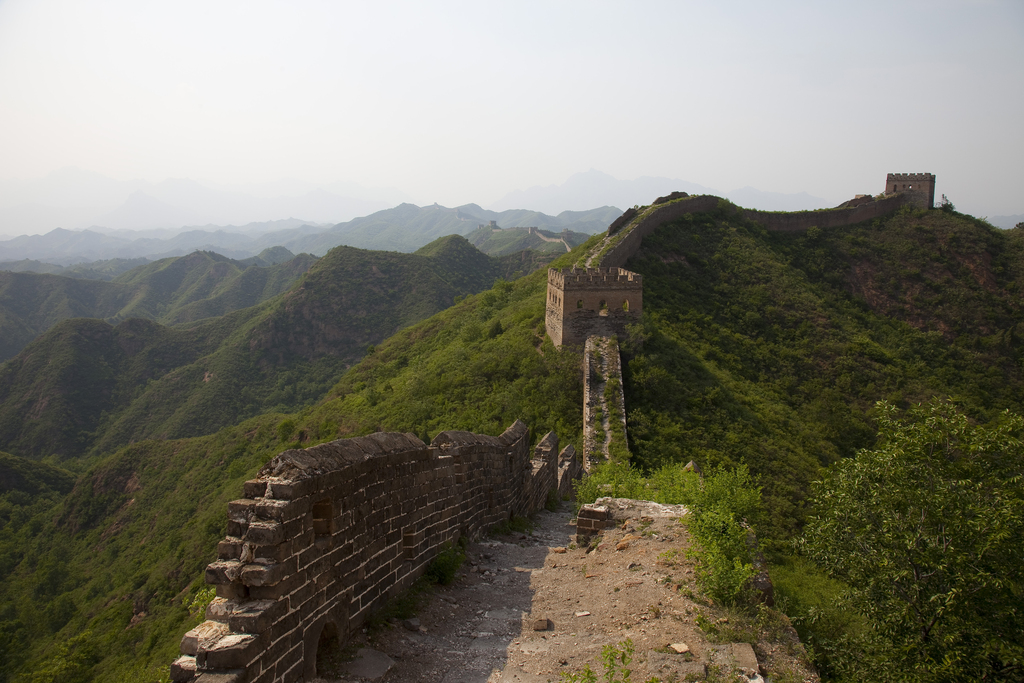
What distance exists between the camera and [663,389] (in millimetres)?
21047

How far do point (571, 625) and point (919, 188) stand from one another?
177ft

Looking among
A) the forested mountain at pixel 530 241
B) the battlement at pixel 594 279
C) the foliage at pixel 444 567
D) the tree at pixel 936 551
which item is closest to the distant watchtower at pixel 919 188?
the battlement at pixel 594 279

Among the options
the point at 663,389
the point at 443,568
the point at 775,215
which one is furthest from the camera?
the point at 775,215

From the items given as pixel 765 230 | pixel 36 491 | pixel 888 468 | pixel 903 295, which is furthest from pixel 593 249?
pixel 36 491

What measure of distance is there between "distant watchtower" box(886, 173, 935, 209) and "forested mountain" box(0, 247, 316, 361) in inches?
4386

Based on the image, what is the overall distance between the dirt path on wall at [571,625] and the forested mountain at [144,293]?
405 feet

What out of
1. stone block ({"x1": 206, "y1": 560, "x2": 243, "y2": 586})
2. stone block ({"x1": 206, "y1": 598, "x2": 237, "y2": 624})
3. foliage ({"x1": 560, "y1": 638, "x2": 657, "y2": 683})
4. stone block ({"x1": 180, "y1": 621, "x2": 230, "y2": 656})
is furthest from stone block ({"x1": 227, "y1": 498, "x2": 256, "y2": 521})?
foliage ({"x1": 560, "y1": 638, "x2": 657, "y2": 683})

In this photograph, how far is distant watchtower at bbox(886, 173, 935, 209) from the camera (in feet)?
153

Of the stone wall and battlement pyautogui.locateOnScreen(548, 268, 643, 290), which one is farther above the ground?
the stone wall

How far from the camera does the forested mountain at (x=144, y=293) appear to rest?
115006 mm

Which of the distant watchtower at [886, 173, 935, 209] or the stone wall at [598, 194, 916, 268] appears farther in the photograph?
the distant watchtower at [886, 173, 935, 209]

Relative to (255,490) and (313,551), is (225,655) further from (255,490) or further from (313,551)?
(255,490)

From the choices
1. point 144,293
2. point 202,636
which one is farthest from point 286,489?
point 144,293

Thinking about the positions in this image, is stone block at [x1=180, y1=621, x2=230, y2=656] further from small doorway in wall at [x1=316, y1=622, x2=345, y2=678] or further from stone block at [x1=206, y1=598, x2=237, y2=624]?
small doorway in wall at [x1=316, y1=622, x2=345, y2=678]
